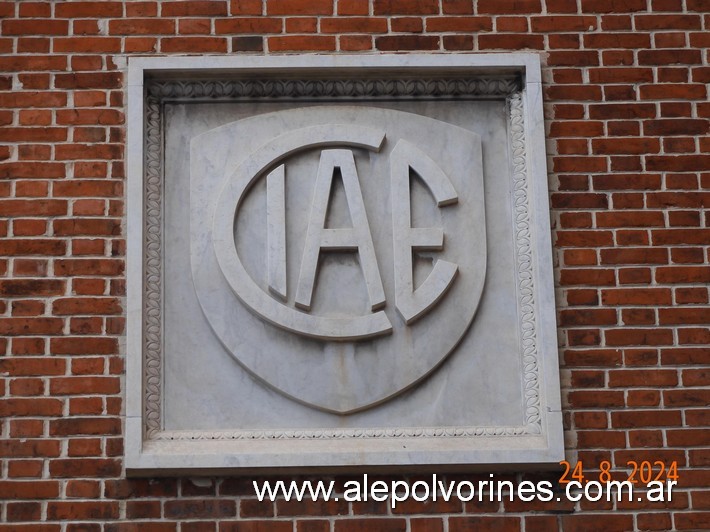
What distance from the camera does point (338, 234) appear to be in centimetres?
378

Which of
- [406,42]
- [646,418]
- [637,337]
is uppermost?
[406,42]

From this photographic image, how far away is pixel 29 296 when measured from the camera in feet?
12.1

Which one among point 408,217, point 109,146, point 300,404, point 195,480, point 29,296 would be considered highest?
point 109,146

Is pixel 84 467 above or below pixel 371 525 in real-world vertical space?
above

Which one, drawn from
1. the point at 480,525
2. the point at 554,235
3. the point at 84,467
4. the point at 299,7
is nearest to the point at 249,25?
the point at 299,7

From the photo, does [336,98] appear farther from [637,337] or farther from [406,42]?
[637,337]

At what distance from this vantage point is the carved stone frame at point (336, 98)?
3551mm

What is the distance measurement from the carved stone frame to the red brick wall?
69mm

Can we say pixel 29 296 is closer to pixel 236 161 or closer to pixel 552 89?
pixel 236 161

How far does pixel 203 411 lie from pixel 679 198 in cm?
174

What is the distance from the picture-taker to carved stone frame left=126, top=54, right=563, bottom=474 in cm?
355

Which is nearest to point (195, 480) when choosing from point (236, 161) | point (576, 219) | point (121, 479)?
point (121, 479)

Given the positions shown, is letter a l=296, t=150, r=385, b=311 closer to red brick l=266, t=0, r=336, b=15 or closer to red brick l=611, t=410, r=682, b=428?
red brick l=266, t=0, r=336, b=15

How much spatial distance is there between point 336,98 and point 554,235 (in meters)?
0.89
